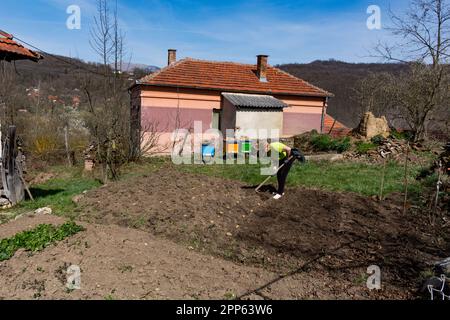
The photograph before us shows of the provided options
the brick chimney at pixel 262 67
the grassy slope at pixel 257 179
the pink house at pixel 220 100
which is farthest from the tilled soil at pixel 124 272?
the brick chimney at pixel 262 67

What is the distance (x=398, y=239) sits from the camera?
5.57 m

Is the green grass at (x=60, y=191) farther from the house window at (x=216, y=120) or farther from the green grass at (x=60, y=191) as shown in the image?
the house window at (x=216, y=120)

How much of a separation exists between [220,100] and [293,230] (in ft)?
38.1

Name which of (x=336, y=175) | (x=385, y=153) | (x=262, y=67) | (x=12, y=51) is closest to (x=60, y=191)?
(x=12, y=51)

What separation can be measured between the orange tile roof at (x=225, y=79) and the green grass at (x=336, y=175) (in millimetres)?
5218

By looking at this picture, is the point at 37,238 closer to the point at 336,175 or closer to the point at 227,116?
the point at 336,175

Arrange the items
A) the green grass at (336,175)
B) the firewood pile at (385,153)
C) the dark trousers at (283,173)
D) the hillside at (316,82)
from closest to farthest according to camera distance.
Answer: the dark trousers at (283,173)
the green grass at (336,175)
the firewood pile at (385,153)
the hillside at (316,82)

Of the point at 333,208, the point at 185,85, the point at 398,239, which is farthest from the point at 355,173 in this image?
the point at 185,85

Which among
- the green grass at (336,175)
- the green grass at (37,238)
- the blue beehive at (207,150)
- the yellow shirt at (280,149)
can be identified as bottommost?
the green grass at (37,238)

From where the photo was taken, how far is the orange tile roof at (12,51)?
7605 millimetres

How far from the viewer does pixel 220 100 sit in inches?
659

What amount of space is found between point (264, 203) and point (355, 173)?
4.10 m

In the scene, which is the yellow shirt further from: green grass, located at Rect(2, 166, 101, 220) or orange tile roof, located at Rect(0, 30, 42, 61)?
orange tile roof, located at Rect(0, 30, 42, 61)

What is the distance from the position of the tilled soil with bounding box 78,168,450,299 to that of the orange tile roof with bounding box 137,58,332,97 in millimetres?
8347
